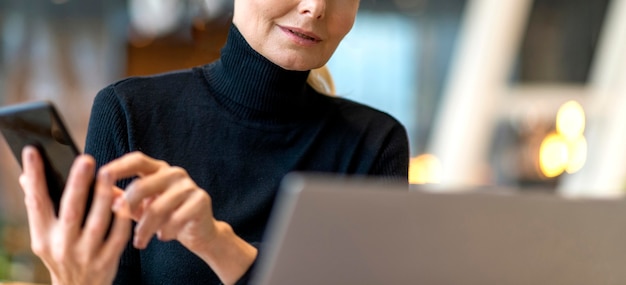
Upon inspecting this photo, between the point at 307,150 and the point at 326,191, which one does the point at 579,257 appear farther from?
the point at 307,150

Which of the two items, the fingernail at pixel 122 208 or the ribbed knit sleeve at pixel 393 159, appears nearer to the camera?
the fingernail at pixel 122 208

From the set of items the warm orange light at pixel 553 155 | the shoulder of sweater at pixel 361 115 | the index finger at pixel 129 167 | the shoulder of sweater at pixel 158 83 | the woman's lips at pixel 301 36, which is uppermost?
the woman's lips at pixel 301 36

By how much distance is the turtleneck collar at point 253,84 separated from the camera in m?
1.31

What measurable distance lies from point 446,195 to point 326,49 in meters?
0.60

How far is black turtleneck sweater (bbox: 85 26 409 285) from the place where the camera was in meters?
1.22

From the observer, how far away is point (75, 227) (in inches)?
32.4

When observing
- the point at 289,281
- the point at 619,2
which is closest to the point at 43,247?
the point at 289,281

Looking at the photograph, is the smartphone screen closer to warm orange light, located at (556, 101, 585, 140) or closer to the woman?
the woman

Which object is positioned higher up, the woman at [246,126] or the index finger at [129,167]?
the index finger at [129,167]

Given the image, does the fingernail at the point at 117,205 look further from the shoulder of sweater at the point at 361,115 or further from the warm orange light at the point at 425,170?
the warm orange light at the point at 425,170

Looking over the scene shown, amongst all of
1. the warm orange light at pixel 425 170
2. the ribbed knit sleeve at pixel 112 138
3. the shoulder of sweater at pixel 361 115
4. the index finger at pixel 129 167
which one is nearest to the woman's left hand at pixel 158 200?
the index finger at pixel 129 167

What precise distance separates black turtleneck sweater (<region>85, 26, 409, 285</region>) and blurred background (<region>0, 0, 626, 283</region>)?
4.15 ft

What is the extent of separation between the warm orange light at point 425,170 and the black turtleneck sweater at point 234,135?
227 cm

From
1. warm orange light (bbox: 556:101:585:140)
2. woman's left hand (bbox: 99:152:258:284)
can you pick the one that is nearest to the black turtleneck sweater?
→ woman's left hand (bbox: 99:152:258:284)
